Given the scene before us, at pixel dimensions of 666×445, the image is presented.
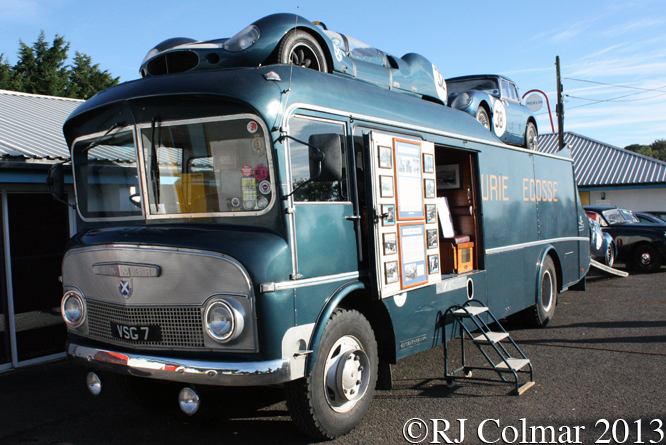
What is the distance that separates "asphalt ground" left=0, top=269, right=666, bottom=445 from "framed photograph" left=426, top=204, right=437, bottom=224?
5.42ft

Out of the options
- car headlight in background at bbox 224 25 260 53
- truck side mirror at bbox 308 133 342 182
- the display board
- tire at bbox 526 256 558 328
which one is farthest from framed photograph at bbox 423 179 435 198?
tire at bbox 526 256 558 328

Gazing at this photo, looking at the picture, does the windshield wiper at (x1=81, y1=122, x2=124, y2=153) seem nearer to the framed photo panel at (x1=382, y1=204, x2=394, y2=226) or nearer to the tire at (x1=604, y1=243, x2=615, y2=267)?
the framed photo panel at (x1=382, y1=204, x2=394, y2=226)

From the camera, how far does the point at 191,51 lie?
4.71 metres

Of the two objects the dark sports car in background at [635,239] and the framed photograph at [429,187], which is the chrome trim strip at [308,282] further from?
the dark sports car in background at [635,239]

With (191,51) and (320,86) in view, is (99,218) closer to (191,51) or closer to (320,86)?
(191,51)

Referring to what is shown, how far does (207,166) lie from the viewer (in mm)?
4199

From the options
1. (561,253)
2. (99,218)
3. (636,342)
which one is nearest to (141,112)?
(99,218)

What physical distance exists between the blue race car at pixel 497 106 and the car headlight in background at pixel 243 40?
3710 mm

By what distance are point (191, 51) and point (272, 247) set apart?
1.92m

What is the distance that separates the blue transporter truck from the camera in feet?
12.6

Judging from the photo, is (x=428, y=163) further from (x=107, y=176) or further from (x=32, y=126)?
(x=32, y=126)

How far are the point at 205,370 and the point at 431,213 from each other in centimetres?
271

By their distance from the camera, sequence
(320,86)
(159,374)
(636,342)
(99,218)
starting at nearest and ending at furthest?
(159,374)
(320,86)
(99,218)
(636,342)

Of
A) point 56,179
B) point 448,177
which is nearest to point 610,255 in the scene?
point 448,177
